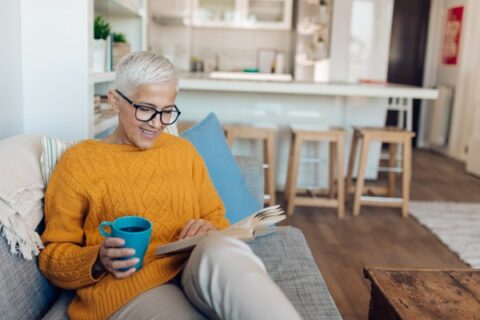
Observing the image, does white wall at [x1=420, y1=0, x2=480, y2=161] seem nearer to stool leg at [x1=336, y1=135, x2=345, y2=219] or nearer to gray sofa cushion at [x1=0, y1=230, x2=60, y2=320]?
stool leg at [x1=336, y1=135, x2=345, y2=219]

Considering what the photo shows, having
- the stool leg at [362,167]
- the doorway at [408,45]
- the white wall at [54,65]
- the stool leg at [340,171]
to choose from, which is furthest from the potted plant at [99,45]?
the doorway at [408,45]

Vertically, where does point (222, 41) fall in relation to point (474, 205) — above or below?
above

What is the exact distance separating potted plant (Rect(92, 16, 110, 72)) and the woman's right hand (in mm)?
1354

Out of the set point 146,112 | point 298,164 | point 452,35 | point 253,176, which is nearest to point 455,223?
point 298,164

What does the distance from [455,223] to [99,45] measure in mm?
2581

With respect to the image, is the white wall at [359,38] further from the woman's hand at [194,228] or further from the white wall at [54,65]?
the woman's hand at [194,228]

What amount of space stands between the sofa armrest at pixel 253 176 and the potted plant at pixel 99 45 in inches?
31.5

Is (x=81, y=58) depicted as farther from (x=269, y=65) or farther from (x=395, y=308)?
(x=269, y=65)

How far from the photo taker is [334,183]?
13.3ft

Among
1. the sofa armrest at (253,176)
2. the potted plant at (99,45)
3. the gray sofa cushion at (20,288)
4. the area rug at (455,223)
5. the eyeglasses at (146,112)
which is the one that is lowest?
the area rug at (455,223)

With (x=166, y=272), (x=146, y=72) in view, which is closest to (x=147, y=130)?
(x=146, y=72)

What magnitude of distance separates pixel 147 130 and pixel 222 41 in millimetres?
5726

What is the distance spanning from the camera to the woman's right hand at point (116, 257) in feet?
3.50

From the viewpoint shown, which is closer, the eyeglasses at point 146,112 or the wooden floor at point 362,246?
the eyeglasses at point 146,112
